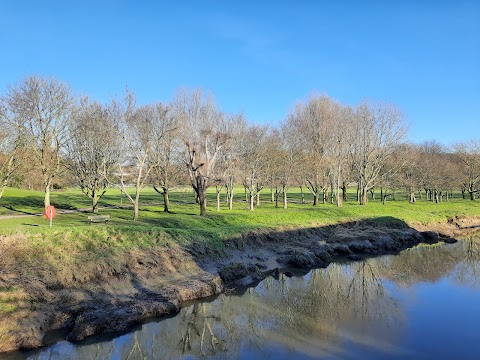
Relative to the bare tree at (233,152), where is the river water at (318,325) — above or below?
below

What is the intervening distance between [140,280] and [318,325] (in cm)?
906

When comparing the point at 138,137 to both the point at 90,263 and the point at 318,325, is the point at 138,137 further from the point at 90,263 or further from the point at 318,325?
the point at 318,325

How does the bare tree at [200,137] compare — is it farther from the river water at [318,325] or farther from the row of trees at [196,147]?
the river water at [318,325]

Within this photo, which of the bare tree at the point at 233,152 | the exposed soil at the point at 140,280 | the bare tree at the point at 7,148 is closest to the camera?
the exposed soil at the point at 140,280

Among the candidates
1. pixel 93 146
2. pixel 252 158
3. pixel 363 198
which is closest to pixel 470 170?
pixel 363 198

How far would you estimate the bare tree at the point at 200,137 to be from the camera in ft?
112

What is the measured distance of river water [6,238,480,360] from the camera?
39.0ft

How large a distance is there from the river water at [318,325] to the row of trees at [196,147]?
17.2m

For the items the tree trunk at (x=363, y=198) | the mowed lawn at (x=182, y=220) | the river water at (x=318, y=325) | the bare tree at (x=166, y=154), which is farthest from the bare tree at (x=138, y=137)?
the tree trunk at (x=363, y=198)

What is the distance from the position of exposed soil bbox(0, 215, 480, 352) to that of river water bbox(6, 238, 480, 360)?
76 centimetres

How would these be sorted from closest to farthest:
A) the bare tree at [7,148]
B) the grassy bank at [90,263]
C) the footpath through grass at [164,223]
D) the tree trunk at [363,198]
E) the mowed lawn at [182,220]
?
the grassy bank at [90,263] < the footpath through grass at [164,223] < the mowed lawn at [182,220] < the bare tree at [7,148] < the tree trunk at [363,198]

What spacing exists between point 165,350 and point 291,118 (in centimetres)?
4540

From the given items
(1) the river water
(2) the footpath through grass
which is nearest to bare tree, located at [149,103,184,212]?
(2) the footpath through grass

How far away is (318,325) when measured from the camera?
14062 mm
